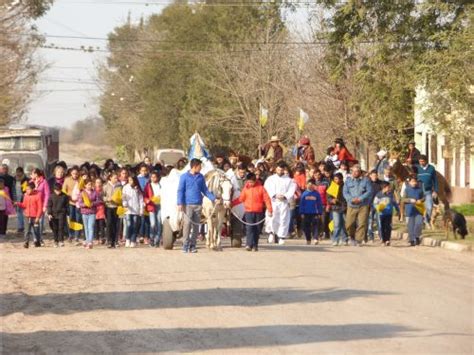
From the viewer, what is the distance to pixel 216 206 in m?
25.0

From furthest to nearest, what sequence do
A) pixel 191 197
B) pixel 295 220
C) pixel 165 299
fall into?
pixel 295 220 → pixel 191 197 → pixel 165 299

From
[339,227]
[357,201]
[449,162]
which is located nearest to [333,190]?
[339,227]

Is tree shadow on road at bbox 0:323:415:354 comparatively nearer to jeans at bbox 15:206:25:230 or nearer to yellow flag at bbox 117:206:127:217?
yellow flag at bbox 117:206:127:217

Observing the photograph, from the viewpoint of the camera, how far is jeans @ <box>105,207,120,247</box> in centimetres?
2667

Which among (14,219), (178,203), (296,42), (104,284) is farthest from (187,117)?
(104,284)

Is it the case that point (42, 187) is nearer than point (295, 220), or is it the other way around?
point (42, 187)

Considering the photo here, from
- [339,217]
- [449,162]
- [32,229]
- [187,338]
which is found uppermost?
[449,162]

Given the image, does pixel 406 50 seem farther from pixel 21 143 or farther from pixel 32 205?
pixel 21 143

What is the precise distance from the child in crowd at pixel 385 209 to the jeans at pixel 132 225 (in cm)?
500

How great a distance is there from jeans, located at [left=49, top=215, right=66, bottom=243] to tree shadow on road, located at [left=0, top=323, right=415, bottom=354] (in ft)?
42.8

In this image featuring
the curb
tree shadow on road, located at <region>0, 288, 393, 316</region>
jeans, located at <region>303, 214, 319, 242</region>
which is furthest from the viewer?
jeans, located at <region>303, 214, 319, 242</region>

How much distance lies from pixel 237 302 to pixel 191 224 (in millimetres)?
8056

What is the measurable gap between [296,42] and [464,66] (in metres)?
28.3

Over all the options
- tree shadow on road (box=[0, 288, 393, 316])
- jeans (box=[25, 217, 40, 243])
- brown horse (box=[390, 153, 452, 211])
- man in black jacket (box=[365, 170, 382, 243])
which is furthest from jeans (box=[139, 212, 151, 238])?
tree shadow on road (box=[0, 288, 393, 316])
